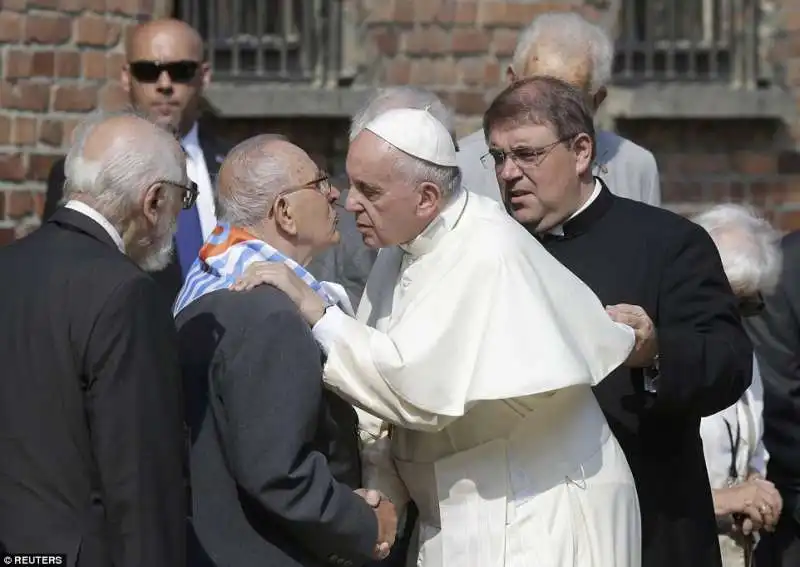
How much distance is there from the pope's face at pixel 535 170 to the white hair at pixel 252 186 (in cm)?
57

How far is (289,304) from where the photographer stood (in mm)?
4059

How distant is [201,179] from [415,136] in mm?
2239

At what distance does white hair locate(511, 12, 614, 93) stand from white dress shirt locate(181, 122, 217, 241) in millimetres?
1143

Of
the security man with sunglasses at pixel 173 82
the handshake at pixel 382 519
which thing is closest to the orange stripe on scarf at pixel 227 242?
the handshake at pixel 382 519

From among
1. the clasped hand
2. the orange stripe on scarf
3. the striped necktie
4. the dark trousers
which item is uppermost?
the orange stripe on scarf

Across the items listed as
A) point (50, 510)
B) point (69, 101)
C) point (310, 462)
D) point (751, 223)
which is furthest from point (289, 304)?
point (69, 101)

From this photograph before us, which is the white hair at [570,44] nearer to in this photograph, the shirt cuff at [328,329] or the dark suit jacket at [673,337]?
the dark suit jacket at [673,337]

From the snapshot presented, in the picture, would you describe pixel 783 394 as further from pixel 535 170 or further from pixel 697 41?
pixel 697 41

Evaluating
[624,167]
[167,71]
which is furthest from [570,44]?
[167,71]

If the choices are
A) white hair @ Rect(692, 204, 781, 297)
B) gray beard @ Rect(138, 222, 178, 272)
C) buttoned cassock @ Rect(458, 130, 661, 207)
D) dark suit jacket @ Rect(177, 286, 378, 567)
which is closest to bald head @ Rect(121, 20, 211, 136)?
buttoned cassock @ Rect(458, 130, 661, 207)

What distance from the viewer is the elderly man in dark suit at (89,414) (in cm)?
385

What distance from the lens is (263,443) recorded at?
396 centimetres

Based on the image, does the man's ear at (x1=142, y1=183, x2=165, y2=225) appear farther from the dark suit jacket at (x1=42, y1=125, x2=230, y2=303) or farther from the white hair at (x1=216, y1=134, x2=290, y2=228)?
the dark suit jacket at (x1=42, y1=125, x2=230, y2=303)

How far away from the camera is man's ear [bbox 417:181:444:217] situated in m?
4.14
